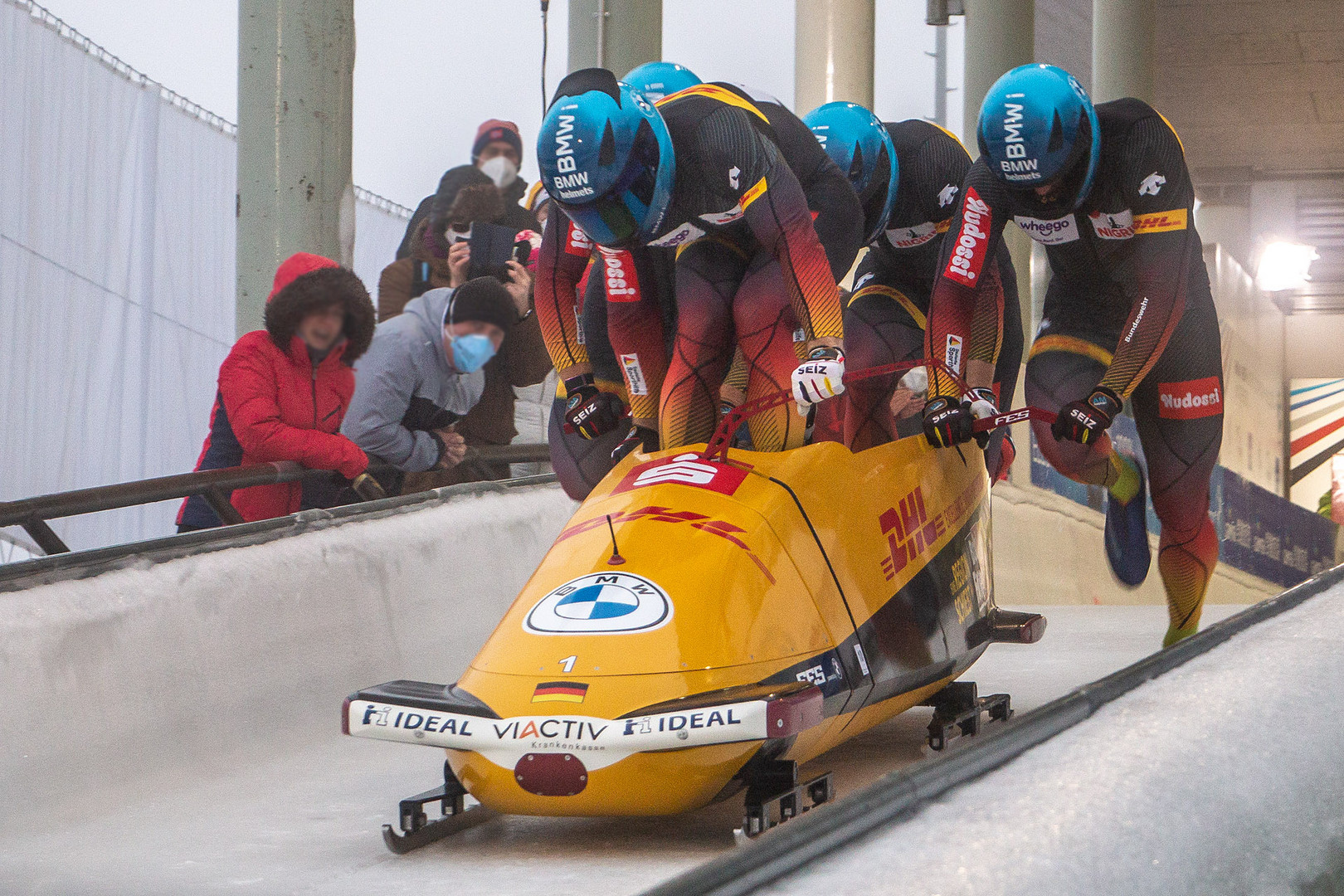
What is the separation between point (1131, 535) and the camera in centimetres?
365

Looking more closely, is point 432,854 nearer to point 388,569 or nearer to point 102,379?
point 388,569

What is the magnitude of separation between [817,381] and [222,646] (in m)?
1.24

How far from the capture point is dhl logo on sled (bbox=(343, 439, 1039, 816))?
184 centimetres

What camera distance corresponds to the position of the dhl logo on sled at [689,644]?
1839mm

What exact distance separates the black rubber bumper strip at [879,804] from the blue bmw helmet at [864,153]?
2116mm

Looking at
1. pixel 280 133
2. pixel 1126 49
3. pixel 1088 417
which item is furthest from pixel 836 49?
pixel 1088 417

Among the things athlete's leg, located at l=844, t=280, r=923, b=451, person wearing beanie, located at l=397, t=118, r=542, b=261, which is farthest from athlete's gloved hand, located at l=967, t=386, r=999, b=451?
person wearing beanie, located at l=397, t=118, r=542, b=261

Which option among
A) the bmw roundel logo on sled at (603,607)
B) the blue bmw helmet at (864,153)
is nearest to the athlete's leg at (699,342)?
the bmw roundel logo on sled at (603,607)

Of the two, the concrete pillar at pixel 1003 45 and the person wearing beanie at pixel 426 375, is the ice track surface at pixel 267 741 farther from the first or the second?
the concrete pillar at pixel 1003 45

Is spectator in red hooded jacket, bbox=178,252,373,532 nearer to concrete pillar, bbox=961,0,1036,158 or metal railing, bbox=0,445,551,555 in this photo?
metal railing, bbox=0,445,551,555

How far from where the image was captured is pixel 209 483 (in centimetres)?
307

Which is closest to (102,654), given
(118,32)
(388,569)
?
(388,569)

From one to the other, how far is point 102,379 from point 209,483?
0.93 meters

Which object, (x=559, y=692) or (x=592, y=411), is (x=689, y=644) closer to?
(x=559, y=692)
